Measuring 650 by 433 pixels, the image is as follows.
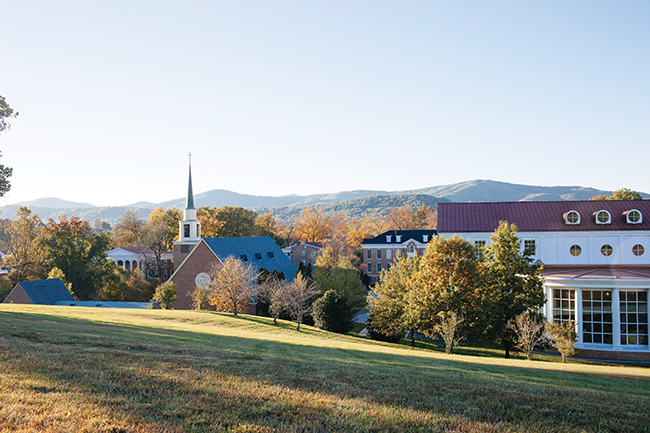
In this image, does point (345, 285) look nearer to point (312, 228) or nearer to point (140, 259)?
point (140, 259)

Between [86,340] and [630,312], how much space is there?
102ft

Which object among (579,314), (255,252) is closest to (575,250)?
(579,314)

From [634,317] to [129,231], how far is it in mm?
82126

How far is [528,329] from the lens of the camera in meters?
23.2

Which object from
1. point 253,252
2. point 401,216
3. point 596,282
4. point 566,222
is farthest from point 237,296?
point 401,216

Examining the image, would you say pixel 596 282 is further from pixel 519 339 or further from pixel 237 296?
pixel 237 296

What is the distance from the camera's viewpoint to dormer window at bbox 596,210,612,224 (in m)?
37.1

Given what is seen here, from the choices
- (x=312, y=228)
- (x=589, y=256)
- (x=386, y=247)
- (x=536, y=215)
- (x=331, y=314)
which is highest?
(x=312, y=228)

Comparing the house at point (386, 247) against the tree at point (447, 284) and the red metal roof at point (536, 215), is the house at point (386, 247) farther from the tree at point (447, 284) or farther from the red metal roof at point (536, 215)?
the tree at point (447, 284)

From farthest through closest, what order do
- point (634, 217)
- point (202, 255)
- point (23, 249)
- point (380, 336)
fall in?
point (23, 249)
point (202, 255)
point (634, 217)
point (380, 336)

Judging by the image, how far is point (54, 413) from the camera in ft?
19.1

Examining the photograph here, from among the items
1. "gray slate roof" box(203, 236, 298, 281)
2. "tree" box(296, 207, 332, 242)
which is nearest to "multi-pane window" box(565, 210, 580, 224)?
"gray slate roof" box(203, 236, 298, 281)

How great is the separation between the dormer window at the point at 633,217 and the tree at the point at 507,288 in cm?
1741

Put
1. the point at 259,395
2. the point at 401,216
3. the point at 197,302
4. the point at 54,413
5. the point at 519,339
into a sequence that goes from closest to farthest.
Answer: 1. the point at 54,413
2. the point at 259,395
3. the point at 519,339
4. the point at 197,302
5. the point at 401,216
